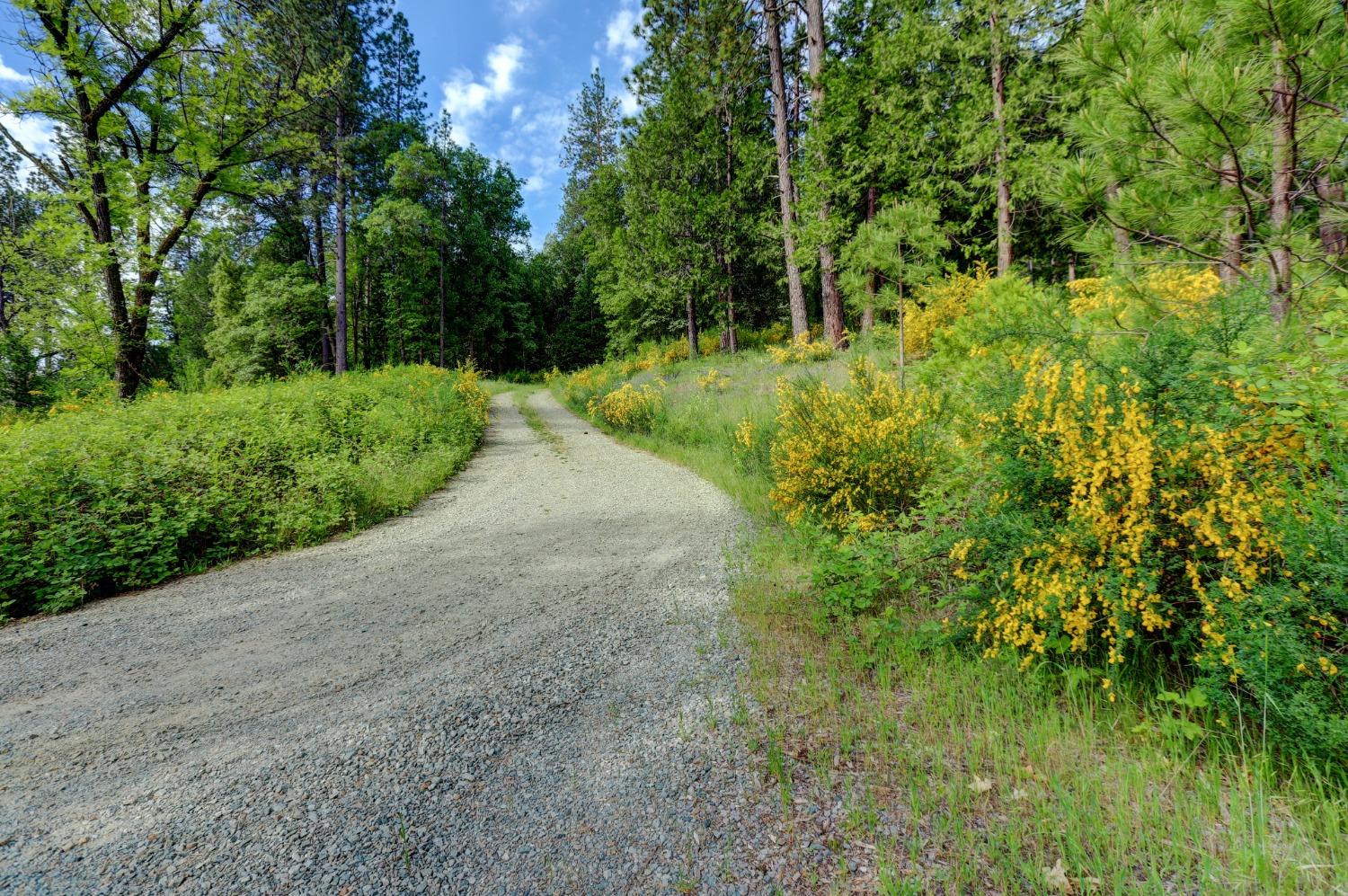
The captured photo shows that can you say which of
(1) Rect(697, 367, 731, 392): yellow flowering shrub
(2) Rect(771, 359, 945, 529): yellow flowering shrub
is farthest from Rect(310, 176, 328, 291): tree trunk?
(2) Rect(771, 359, 945, 529): yellow flowering shrub

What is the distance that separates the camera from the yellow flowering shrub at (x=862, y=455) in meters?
3.97

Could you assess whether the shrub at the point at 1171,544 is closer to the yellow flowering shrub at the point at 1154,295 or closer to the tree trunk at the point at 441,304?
the yellow flowering shrub at the point at 1154,295

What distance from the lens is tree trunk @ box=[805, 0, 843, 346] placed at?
12.3m

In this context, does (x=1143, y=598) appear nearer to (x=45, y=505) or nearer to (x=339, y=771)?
(x=339, y=771)

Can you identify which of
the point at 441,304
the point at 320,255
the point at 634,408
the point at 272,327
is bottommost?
the point at 634,408

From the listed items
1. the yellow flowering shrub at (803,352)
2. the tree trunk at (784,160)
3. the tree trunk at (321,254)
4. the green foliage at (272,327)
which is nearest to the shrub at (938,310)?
the yellow flowering shrub at (803,352)

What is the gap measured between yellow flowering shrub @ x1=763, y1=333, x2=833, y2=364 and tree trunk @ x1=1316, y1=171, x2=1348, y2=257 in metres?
9.04

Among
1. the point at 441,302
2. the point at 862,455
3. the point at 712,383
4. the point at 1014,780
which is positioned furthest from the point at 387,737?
the point at 441,302

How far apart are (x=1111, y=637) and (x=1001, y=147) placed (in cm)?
1076

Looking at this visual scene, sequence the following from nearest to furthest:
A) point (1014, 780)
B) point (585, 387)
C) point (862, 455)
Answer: point (1014, 780) < point (862, 455) < point (585, 387)

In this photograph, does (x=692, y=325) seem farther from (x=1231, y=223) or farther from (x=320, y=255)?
(x=320, y=255)

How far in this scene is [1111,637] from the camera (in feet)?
6.34

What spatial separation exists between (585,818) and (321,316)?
25.4 metres

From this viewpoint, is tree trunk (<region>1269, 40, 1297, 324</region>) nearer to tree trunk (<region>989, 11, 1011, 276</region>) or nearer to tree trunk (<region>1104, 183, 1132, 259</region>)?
tree trunk (<region>1104, 183, 1132, 259</region>)
